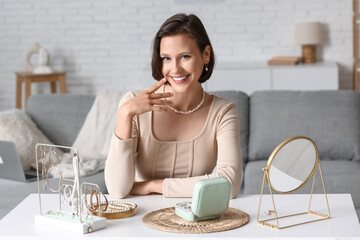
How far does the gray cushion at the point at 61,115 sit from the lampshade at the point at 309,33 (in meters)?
2.56

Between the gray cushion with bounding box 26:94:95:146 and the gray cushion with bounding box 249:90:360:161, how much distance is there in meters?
1.11

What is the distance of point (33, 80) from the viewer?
590 cm

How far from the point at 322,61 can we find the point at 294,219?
4.51 m

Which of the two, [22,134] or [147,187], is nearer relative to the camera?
[147,187]

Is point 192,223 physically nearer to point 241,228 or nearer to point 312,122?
point 241,228

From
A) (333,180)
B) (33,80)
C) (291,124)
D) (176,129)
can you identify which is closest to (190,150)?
(176,129)

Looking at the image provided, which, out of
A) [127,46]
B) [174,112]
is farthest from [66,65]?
[174,112]

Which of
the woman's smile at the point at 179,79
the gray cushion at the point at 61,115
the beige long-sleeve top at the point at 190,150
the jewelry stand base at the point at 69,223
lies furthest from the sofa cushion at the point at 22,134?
the jewelry stand base at the point at 69,223

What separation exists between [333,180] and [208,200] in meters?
1.75

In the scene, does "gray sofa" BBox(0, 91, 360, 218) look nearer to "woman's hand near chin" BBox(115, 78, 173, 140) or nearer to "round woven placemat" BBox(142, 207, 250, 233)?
"woman's hand near chin" BBox(115, 78, 173, 140)

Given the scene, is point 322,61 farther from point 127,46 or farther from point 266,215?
point 266,215

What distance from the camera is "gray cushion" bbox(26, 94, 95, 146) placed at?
3.83 metres

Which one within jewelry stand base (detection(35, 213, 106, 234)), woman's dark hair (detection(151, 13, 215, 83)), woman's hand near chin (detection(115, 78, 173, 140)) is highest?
woman's dark hair (detection(151, 13, 215, 83))

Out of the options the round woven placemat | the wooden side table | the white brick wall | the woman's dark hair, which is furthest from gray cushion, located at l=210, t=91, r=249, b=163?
the wooden side table
